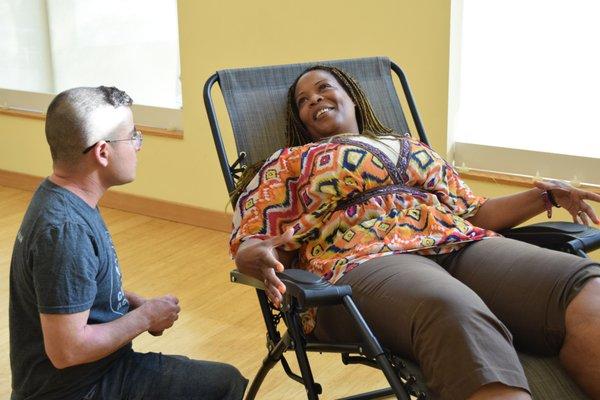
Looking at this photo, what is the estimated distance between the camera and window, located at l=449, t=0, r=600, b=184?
3.28m

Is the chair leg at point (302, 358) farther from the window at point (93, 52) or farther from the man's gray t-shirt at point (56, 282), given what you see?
the window at point (93, 52)

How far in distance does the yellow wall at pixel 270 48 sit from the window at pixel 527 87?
0.09 meters

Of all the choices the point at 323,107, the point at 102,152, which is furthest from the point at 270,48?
the point at 102,152

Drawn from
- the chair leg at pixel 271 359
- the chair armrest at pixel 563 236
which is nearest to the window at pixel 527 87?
the chair armrest at pixel 563 236

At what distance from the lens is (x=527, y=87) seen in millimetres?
A: 3393

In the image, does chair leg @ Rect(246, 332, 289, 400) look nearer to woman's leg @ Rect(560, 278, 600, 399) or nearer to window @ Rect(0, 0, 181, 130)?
woman's leg @ Rect(560, 278, 600, 399)

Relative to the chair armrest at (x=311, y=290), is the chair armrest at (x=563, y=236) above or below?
below

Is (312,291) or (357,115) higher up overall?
(357,115)

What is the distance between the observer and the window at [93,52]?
4453 mm

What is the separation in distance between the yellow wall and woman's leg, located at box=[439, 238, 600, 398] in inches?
57.1

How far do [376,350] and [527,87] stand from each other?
1884mm

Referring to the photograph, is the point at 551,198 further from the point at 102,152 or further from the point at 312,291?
the point at 102,152

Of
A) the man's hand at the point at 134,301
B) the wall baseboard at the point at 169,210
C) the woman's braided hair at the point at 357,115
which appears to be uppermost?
the woman's braided hair at the point at 357,115

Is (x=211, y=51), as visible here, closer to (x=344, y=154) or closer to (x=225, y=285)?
(x=225, y=285)
